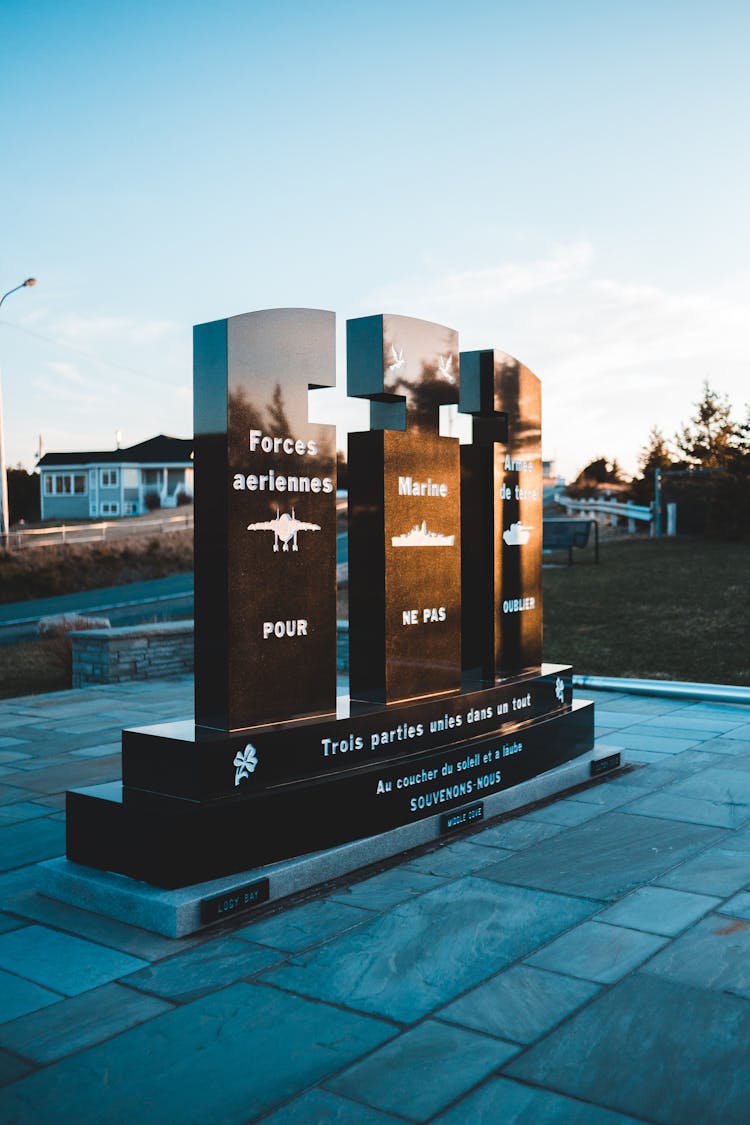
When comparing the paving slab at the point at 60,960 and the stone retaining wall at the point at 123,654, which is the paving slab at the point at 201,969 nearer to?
the paving slab at the point at 60,960

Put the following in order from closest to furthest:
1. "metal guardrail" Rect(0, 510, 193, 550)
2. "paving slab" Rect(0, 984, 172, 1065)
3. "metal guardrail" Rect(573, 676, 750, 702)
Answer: "paving slab" Rect(0, 984, 172, 1065) → "metal guardrail" Rect(573, 676, 750, 702) → "metal guardrail" Rect(0, 510, 193, 550)

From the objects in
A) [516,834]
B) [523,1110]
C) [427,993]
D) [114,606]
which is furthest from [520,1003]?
[114,606]

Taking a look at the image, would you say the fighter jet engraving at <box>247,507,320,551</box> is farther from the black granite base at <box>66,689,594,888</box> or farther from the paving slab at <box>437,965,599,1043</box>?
the paving slab at <box>437,965,599,1043</box>

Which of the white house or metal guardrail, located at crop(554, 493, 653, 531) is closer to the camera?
metal guardrail, located at crop(554, 493, 653, 531)

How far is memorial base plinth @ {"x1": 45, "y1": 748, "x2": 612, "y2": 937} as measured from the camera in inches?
178

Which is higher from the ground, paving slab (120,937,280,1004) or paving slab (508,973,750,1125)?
paving slab (508,973,750,1125)

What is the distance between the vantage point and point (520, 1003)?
3723mm

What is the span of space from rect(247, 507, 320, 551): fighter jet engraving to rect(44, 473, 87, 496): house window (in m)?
57.2

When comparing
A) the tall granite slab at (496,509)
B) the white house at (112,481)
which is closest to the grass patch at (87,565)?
the white house at (112,481)

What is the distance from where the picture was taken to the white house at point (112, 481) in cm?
5906

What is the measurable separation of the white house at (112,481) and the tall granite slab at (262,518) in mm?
55206

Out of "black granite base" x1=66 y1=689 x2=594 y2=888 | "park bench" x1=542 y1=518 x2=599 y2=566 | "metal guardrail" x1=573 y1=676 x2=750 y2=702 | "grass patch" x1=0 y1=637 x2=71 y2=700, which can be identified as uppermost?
"park bench" x1=542 y1=518 x2=599 y2=566

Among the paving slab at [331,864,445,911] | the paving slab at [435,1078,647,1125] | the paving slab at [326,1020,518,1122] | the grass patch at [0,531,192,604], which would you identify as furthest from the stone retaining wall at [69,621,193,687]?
the grass patch at [0,531,192,604]

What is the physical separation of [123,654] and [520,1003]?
9798 mm
